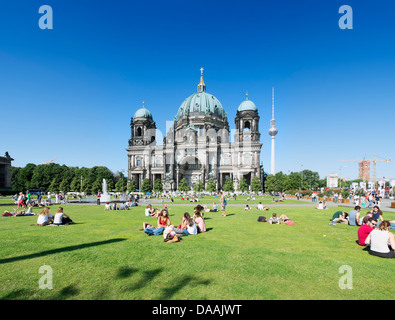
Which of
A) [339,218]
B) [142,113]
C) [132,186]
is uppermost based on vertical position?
[142,113]

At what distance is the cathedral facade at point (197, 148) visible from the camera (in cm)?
8119

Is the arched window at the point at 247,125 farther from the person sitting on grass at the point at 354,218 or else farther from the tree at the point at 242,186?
the person sitting on grass at the point at 354,218

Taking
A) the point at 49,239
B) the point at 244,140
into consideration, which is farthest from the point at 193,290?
the point at 244,140

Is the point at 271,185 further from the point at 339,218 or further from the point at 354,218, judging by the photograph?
the point at 354,218

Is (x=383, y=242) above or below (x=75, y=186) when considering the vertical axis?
above

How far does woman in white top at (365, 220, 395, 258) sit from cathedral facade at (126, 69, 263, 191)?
229 ft

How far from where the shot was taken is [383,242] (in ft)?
25.3

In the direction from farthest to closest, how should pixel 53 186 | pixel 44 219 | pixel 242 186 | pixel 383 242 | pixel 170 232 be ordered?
pixel 53 186, pixel 242 186, pixel 44 219, pixel 170 232, pixel 383 242

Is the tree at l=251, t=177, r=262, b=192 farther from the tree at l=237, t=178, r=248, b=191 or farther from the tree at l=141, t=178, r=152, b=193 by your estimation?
the tree at l=141, t=178, r=152, b=193

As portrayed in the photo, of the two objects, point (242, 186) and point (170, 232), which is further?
point (242, 186)

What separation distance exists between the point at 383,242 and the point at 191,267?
255 inches

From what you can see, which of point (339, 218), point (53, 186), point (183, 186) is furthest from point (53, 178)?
point (339, 218)

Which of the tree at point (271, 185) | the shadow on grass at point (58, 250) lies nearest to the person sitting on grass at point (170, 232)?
the shadow on grass at point (58, 250)
